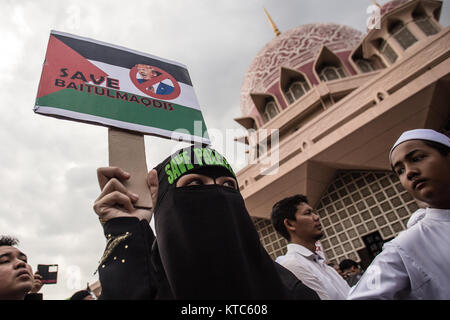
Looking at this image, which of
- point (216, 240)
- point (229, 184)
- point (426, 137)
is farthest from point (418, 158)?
point (216, 240)

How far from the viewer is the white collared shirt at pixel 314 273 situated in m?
1.63

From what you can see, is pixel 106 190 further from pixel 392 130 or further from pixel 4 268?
pixel 392 130

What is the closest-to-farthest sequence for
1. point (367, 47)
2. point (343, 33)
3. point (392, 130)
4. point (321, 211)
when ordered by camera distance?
point (392, 130) → point (321, 211) → point (367, 47) → point (343, 33)

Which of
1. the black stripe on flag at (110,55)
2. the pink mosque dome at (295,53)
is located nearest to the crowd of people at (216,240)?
the black stripe on flag at (110,55)

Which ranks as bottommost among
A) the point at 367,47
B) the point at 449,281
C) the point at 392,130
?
the point at 449,281

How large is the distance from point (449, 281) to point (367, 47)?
45.5 feet

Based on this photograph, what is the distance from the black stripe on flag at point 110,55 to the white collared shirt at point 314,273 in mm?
1378

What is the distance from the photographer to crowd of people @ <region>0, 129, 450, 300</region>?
841 mm

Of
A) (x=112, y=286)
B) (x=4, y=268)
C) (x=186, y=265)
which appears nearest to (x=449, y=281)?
(x=186, y=265)

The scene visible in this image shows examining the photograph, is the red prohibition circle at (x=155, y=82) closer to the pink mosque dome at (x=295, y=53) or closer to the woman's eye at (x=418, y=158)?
the woman's eye at (x=418, y=158)

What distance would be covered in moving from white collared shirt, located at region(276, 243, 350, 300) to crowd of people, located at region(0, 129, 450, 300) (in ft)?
1.27

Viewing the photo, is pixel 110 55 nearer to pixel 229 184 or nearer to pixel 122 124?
pixel 122 124

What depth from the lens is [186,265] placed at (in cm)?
85
